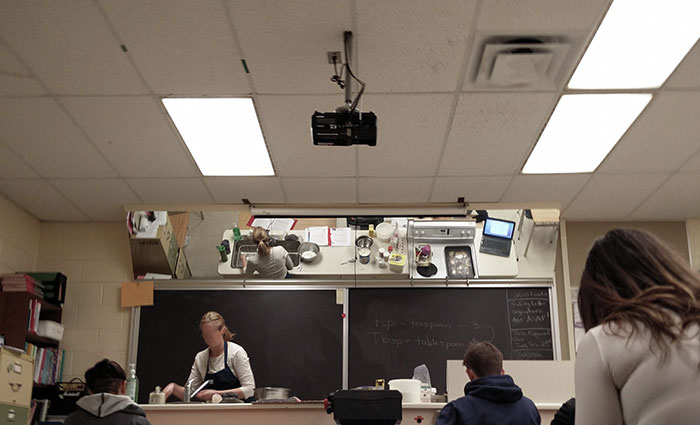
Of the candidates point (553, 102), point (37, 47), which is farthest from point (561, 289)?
point (37, 47)

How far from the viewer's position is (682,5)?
A: 3.54m

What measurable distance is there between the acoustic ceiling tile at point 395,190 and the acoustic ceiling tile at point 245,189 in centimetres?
69

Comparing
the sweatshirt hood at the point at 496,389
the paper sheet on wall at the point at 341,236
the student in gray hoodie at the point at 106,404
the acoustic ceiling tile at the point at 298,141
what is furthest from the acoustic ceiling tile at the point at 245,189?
the sweatshirt hood at the point at 496,389

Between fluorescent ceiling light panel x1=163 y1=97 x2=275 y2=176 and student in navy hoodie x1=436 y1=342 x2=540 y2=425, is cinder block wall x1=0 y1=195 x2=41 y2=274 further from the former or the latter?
student in navy hoodie x1=436 y1=342 x2=540 y2=425

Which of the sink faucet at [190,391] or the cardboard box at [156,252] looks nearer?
the sink faucet at [190,391]

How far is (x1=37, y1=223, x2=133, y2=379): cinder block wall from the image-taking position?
6.36 meters

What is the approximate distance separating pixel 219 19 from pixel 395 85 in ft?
3.59

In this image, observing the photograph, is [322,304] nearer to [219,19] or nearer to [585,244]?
[585,244]

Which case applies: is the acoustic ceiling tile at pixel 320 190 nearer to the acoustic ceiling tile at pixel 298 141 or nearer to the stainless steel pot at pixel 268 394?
the acoustic ceiling tile at pixel 298 141

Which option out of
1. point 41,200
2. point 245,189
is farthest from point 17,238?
point 245,189

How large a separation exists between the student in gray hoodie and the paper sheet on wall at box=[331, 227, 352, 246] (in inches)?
126

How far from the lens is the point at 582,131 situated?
484cm

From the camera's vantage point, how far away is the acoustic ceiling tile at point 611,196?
5.64 m

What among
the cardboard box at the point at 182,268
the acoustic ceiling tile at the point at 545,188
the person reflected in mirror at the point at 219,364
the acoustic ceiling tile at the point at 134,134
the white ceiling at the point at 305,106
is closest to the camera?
the white ceiling at the point at 305,106
